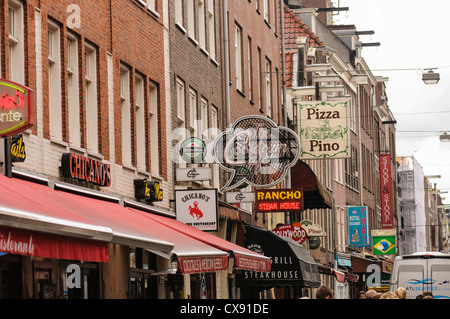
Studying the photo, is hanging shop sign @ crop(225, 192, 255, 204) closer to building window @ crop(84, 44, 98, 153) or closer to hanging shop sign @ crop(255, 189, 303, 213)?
hanging shop sign @ crop(255, 189, 303, 213)

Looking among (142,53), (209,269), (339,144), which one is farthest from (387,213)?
(209,269)

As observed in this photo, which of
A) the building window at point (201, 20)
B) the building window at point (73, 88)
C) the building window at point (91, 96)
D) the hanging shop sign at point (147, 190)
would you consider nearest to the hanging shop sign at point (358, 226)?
the building window at point (201, 20)

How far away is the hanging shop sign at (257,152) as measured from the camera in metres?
25.8

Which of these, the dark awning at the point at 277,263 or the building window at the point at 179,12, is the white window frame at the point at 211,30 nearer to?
the building window at the point at 179,12

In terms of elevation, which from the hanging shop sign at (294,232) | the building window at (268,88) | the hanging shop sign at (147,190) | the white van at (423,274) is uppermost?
the building window at (268,88)

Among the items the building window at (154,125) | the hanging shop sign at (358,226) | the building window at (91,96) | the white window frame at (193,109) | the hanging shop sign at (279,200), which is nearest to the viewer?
the building window at (91,96)

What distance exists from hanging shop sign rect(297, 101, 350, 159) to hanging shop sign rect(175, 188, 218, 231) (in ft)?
50.5

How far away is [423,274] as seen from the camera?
30.1 metres

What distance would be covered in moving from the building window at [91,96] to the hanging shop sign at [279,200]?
40.4 feet

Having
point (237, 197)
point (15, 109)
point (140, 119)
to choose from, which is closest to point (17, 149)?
point (15, 109)

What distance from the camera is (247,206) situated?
34.9 metres

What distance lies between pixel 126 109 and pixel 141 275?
3390 mm

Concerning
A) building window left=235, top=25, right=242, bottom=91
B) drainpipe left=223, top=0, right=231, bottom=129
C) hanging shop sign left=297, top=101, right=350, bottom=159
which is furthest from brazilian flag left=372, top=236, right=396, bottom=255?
drainpipe left=223, top=0, right=231, bottom=129

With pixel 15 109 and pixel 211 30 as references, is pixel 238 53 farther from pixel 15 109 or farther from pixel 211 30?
pixel 15 109
